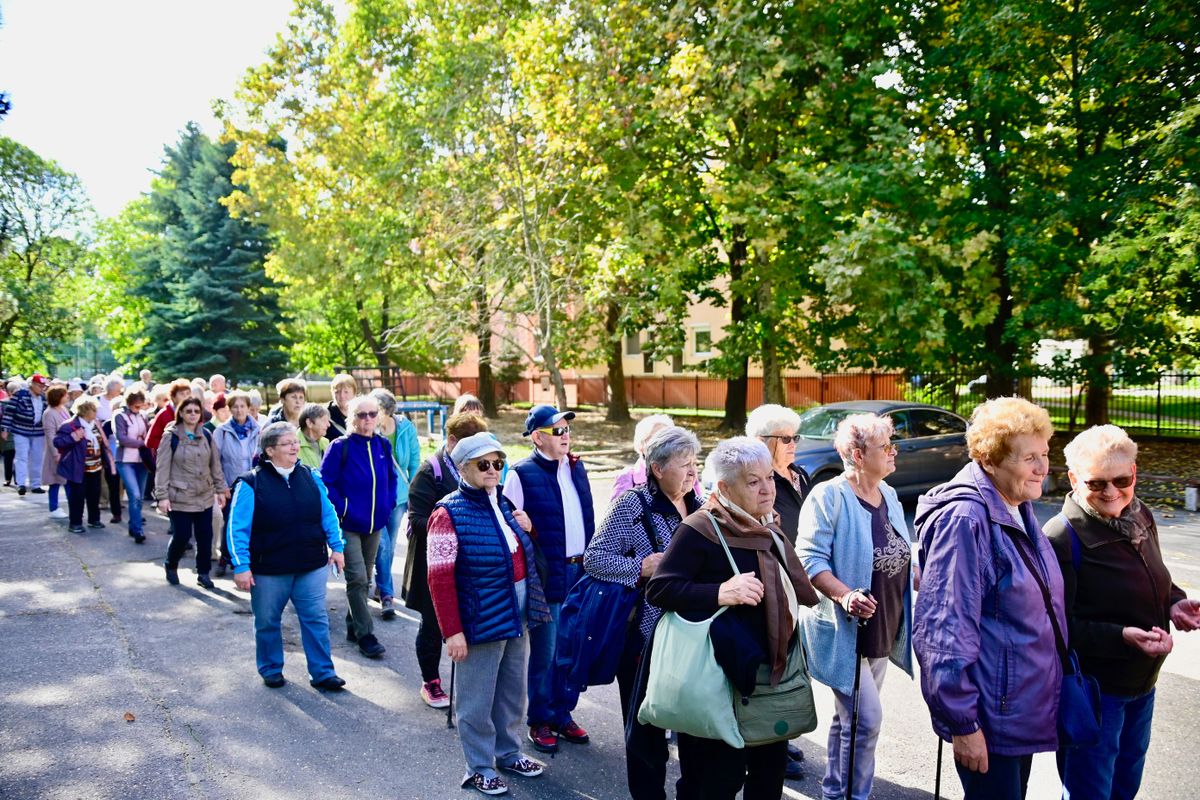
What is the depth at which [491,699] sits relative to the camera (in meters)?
4.30

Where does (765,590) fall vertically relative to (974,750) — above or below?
above

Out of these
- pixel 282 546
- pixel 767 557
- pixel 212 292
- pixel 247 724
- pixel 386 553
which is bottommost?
pixel 247 724

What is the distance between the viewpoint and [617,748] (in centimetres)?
490

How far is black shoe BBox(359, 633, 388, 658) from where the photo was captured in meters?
6.43

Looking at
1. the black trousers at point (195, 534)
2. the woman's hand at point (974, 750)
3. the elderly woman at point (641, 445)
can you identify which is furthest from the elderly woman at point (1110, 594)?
the black trousers at point (195, 534)

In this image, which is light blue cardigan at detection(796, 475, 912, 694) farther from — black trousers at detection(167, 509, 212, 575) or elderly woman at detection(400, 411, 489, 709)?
black trousers at detection(167, 509, 212, 575)

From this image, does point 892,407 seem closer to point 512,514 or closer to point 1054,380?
point 1054,380

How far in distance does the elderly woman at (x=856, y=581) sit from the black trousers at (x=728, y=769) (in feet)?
2.26

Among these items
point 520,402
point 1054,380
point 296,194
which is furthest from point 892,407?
point 520,402

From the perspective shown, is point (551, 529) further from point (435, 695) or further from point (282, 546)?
point (282, 546)

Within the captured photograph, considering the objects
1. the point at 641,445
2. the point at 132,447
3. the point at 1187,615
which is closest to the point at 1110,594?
the point at 1187,615

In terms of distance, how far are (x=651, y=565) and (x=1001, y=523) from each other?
1.40 m

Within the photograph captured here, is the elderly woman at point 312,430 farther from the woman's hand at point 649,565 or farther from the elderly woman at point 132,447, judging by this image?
the elderly woman at point 132,447

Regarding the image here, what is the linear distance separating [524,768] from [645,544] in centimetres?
165
